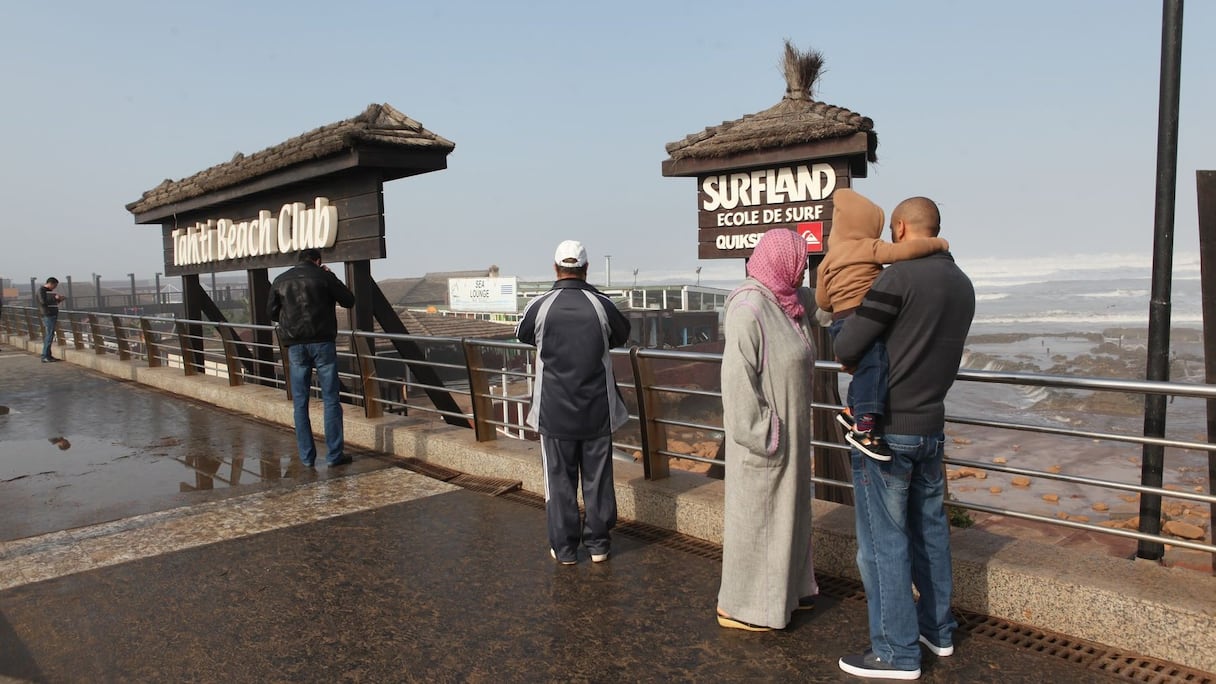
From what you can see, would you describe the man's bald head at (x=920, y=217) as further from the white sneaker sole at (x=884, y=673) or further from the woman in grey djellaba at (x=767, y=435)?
the white sneaker sole at (x=884, y=673)

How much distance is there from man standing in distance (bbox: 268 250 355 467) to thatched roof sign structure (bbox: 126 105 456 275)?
201 cm

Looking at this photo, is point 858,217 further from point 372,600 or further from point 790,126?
point 790,126

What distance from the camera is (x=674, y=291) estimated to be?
55.0m

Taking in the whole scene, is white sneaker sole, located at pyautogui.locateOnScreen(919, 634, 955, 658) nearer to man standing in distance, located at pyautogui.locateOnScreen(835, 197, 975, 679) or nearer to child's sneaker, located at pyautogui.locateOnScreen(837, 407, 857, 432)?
man standing in distance, located at pyautogui.locateOnScreen(835, 197, 975, 679)

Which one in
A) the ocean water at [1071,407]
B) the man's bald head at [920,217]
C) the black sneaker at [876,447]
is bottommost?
the ocean water at [1071,407]

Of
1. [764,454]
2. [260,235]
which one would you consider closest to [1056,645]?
[764,454]

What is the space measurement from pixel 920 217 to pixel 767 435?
1.02 metres

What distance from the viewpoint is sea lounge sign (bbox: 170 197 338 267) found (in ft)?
31.6

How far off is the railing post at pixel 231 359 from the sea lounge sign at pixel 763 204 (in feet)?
19.8

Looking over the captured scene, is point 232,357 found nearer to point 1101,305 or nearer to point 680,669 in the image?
point 680,669

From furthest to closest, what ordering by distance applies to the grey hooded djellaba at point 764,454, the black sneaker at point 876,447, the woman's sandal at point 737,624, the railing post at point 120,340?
the railing post at point 120,340
the woman's sandal at point 737,624
the grey hooded djellaba at point 764,454
the black sneaker at point 876,447

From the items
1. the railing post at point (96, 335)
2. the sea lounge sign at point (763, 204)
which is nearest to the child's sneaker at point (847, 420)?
the sea lounge sign at point (763, 204)

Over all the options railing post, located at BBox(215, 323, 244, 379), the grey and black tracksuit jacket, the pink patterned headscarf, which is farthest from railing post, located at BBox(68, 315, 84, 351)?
the pink patterned headscarf

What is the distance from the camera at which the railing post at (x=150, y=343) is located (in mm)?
13158
